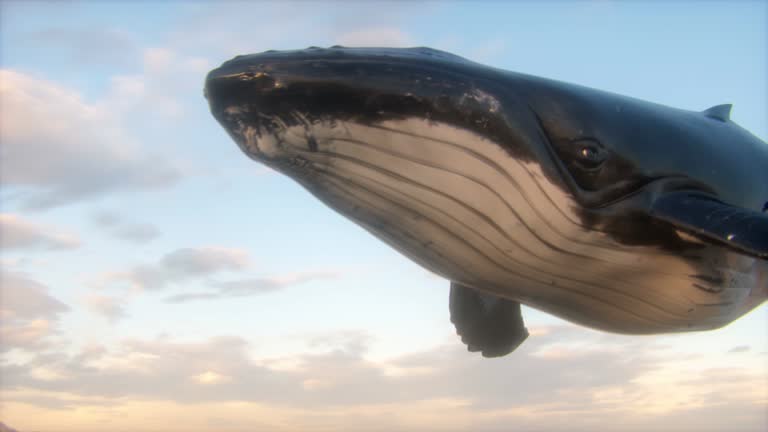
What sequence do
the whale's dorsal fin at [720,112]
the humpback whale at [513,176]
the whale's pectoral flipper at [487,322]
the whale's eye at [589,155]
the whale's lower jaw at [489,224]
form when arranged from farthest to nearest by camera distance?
the whale's pectoral flipper at [487,322]
the whale's dorsal fin at [720,112]
the whale's eye at [589,155]
the whale's lower jaw at [489,224]
the humpback whale at [513,176]

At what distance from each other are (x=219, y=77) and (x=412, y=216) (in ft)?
6.59

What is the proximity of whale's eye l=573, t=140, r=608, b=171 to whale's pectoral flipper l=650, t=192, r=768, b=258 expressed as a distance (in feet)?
2.18

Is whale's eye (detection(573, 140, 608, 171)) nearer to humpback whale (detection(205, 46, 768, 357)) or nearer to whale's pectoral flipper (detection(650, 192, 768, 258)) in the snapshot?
humpback whale (detection(205, 46, 768, 357))

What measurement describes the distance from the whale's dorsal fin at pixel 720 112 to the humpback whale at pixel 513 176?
5.59 ft

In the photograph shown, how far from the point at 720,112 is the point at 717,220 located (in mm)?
3873

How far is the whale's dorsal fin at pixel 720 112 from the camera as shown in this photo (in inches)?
365

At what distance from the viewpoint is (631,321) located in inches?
296

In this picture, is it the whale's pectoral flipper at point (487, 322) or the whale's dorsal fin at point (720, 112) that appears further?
the whale's pectoral flipper at point (487, 322)

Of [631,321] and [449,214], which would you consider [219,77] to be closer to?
[449,214]

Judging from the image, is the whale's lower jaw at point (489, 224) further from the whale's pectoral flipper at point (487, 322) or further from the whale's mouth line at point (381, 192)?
the whale's pectoral flipper at point (487, 322)

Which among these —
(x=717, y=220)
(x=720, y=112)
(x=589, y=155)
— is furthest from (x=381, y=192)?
(x=720, y=112)

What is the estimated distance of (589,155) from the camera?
6.61m

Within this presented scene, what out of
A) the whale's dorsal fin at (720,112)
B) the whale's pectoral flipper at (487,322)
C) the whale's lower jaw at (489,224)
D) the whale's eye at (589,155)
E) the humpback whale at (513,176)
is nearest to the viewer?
the humpback whale at (513,176)

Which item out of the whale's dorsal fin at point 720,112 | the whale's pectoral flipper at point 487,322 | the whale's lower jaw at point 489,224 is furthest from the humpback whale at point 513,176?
the whale's pectoral flipper at point 487,322
